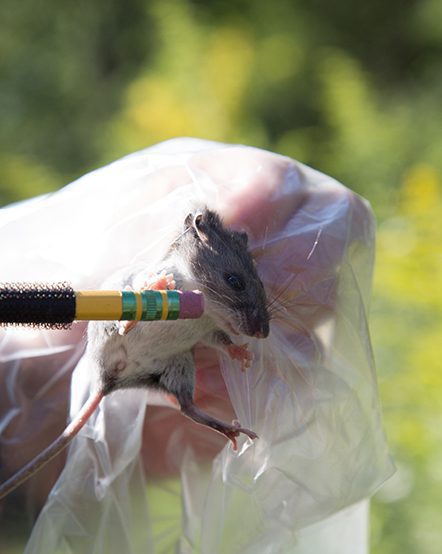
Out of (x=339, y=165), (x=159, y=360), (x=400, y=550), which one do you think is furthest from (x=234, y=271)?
(x=339, y=165)

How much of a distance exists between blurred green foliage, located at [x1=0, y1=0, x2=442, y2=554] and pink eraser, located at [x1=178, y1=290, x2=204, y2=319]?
1.63 m

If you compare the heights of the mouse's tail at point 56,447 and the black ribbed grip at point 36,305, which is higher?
the black ribbed grip at point 36,305

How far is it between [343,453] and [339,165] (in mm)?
2668

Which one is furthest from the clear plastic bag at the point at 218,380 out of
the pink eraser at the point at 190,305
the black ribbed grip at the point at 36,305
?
the black ribbed grip at the point at 36,305

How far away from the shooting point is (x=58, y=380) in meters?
1.85

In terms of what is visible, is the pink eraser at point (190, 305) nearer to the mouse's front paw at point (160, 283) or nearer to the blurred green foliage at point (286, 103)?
the mouse's front paw at point (160, 283)

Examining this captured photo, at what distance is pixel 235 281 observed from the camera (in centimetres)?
158

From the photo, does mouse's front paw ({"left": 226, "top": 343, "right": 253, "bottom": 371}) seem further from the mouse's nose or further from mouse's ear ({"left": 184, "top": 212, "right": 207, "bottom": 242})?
mouse's ear ({"left": 184, "top": 212, "right": 207, "bottom": 242})

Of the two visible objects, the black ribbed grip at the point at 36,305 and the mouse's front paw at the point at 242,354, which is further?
the mouse's front paw at the point at 242,354

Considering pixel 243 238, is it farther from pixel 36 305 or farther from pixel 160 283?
pixel 36 305

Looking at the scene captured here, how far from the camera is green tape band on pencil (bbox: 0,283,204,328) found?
3.70ft

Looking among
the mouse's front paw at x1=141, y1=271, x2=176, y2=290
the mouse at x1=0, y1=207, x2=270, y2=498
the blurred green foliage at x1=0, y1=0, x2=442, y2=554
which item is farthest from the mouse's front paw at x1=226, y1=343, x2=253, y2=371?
the blurred green foliage at x1=0, y1=0, x2=442, y2=554

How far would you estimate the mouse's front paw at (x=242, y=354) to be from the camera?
150 cm

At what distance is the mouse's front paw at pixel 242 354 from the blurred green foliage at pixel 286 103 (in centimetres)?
136
